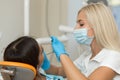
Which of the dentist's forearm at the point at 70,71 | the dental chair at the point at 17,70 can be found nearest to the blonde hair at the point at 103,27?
the dentist's forearm at the point at 70,71

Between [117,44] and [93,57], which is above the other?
[117,44]

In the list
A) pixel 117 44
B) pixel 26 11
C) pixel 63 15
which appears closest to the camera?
pixel 117 44

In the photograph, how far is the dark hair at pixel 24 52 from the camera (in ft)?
4.33

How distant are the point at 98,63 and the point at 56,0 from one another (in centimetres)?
127

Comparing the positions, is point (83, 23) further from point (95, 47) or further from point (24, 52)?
point (24, 52)

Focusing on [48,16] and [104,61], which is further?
[48,16]

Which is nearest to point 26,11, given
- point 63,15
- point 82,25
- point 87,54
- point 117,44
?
point 82,25

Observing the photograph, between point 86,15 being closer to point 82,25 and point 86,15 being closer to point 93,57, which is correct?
point 82,25

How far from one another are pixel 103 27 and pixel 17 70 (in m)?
0.70

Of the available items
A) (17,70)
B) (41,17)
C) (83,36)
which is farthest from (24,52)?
(41,17)

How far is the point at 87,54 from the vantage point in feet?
6.36

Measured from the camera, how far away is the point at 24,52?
52.2 inches

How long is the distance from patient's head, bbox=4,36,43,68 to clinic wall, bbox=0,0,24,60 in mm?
668

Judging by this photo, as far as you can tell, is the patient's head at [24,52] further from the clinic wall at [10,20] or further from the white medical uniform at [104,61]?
the clinic wall at [10,20]
